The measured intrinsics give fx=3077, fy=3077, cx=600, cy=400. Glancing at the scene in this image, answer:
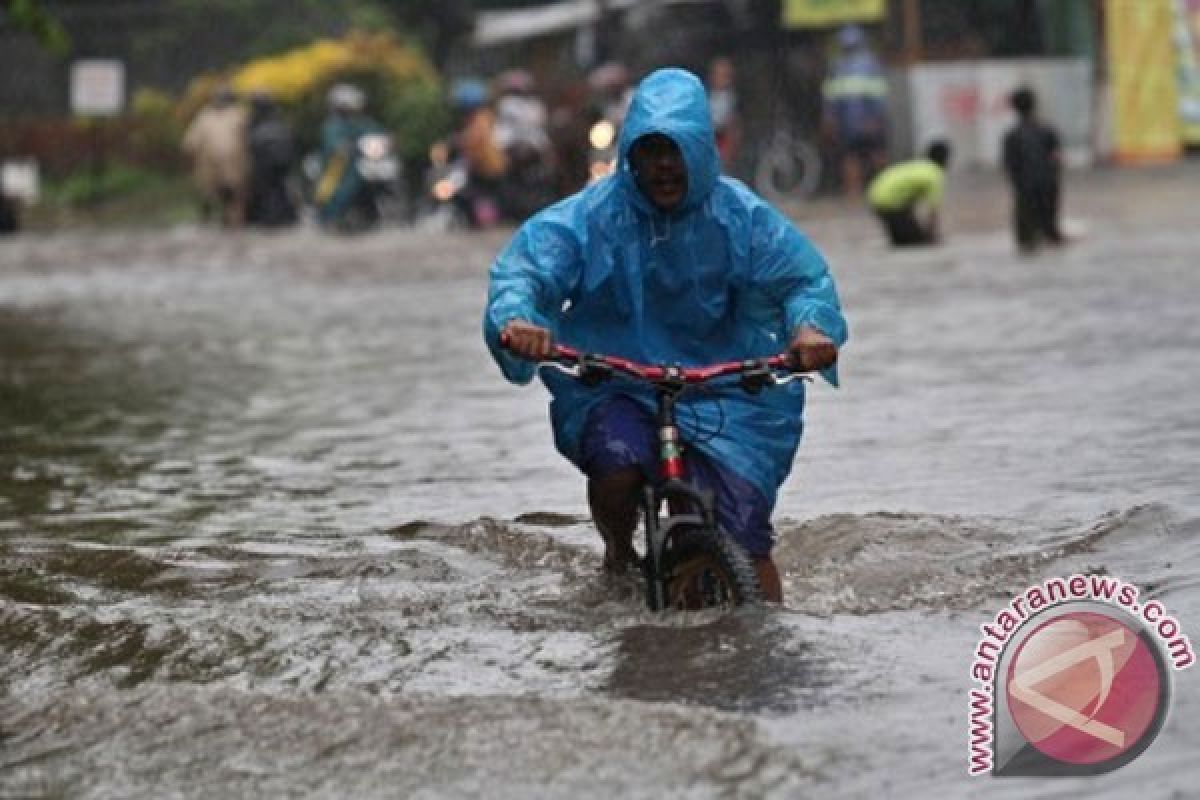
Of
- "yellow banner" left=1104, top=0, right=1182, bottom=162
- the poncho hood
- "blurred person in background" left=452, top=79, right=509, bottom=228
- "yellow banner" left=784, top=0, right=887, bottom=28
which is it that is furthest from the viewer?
"yellow banner" left=1104, top=0, right=1182, bottom=162

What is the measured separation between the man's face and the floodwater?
101 cm

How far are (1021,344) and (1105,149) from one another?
2044 centimetres

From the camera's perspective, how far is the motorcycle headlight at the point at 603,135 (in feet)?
87.9

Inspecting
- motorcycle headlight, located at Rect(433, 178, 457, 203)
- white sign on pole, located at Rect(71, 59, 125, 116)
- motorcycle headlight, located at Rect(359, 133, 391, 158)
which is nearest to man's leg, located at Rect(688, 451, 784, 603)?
motorcycle headlight, located at Rect(433, 178, 457, 203)

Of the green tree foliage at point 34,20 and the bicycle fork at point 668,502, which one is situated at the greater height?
the green tree foliage at point 34,20

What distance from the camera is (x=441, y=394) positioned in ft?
45.6

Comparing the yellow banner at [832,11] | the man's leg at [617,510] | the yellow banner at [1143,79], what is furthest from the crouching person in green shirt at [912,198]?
the man's leg at [617,510]

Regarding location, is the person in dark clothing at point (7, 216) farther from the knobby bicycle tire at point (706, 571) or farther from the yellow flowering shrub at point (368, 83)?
the knobby bicycle tire at point (706, 571)

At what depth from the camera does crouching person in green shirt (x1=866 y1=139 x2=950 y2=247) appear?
22.7 meters

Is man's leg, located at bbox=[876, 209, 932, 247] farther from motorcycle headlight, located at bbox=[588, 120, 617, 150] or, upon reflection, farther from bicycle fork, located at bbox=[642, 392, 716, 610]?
bicycle fork, located at bbox=[642, 392, 716, 610]

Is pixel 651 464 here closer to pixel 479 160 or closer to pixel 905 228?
pixel 905 228

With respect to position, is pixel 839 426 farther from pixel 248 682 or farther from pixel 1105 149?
pixel 1105 149

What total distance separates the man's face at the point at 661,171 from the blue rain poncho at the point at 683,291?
27mm

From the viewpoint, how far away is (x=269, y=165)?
33.5 metres
